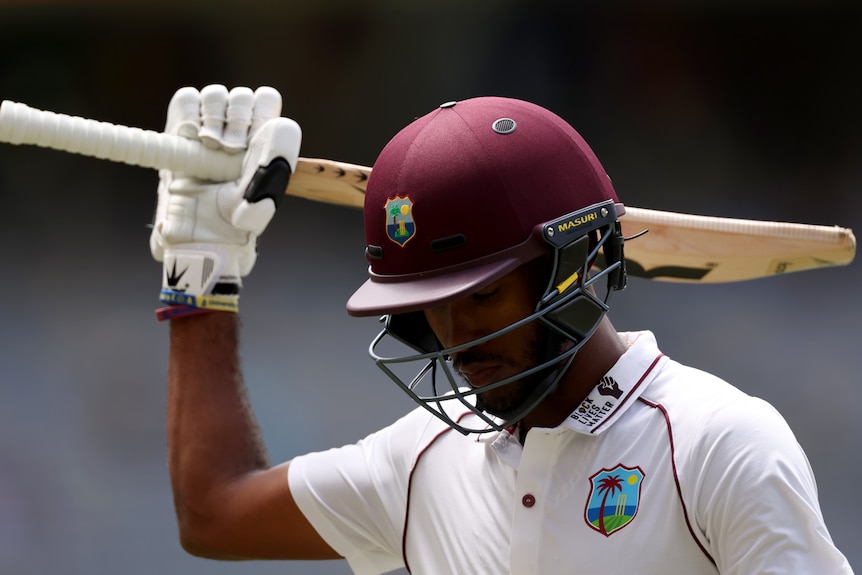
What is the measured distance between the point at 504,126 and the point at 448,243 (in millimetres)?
169

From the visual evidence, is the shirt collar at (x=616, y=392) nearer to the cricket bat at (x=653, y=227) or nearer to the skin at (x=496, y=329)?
the skin at (x=496, y=329)

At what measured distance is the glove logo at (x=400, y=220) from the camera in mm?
1335

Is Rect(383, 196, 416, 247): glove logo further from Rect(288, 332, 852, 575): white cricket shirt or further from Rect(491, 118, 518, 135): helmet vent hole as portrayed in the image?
Rect(288, 332, 852, 575): white cricket shirt

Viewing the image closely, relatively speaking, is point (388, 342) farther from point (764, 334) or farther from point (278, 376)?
point (764, 334)

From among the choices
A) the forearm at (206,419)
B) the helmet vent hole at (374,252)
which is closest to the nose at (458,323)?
the helmet vent hole at (374,252)

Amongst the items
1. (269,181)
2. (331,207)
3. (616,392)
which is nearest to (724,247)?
(616,392)

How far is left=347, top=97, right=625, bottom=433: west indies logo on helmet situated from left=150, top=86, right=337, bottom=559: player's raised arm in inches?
19.6

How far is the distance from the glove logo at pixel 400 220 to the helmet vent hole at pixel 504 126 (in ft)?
0.47

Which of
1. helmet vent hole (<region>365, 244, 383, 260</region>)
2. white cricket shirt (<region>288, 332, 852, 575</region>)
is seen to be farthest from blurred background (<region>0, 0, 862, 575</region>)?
helmet vent hole (<region>365, 244, 383, 260</region>)

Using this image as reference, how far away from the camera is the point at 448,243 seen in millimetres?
1317

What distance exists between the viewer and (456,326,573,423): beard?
1.32 m

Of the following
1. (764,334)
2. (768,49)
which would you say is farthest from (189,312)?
(768,49)

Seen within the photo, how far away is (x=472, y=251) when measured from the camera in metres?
1.31

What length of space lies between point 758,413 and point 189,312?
102 centimetres
